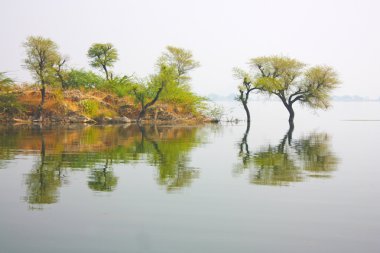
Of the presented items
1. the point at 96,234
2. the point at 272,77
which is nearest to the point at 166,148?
the point at 96,234

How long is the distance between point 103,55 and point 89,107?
560 inches

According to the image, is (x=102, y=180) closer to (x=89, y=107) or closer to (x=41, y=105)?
(x=41, y=105)

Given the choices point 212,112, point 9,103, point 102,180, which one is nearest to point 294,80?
point 212,112

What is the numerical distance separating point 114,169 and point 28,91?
149 ft

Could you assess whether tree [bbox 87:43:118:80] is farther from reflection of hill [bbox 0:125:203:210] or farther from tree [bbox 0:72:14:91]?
reflection of hill [bbox 0:125:203:210]

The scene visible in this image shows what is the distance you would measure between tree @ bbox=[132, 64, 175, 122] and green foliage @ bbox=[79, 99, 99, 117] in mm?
6173

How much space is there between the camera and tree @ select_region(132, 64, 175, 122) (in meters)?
57.9

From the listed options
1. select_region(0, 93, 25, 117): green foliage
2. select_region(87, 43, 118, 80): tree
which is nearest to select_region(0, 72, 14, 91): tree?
select_region(0, 93, 25, 117): green foliage

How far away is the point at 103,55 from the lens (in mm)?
69500

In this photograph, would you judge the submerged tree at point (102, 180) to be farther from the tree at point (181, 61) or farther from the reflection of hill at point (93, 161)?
the tree at point (181, 61)

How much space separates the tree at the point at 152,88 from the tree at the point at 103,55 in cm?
950

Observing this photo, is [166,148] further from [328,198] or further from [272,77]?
[272,77]

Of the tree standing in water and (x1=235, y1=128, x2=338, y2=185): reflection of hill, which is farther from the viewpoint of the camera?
the tree standing in water

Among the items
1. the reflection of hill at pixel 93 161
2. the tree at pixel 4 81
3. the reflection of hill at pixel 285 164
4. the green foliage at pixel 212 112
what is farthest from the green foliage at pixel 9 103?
the reflection of hill at pixel 285 164
